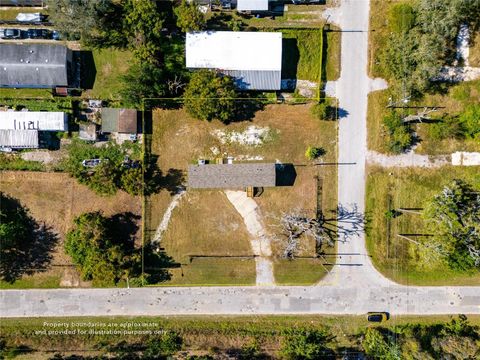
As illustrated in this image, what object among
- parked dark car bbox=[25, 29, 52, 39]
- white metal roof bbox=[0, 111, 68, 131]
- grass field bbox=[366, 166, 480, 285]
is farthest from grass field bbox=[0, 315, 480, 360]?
parked dark car bbox=[25, 29, 52, 39]

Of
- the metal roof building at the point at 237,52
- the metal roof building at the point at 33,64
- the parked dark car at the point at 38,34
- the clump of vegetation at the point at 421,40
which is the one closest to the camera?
the clump of vegetation at the point at 421,40

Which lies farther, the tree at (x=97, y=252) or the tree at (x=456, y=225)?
the tree at (x=456, y=225)

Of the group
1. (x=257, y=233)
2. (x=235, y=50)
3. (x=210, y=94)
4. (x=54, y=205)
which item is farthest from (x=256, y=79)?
(x=54, y=205)

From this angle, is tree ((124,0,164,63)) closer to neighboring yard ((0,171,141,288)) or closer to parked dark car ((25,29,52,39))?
parked dark car ((25,29,52,39))

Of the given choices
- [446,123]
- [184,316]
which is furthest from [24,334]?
[446,123]

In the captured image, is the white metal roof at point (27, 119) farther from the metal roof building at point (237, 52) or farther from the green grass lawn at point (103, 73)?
the metal roof building at point (237, 52)

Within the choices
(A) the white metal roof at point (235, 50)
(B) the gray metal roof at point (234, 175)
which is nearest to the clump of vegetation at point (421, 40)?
(A) the white metal roof at point (235, 50)
